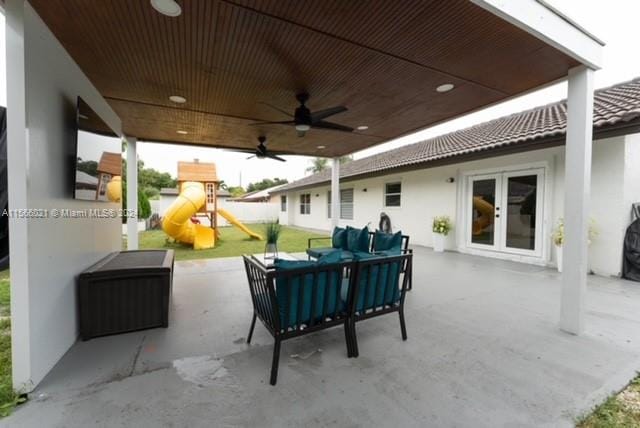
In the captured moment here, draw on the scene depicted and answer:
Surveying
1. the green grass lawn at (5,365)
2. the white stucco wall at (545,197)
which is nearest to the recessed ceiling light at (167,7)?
the green grass lawn at (5,365)

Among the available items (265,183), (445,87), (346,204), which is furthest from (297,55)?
(265,183)

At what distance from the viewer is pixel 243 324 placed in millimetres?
3031

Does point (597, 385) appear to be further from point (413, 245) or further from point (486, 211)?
point (413, 245)

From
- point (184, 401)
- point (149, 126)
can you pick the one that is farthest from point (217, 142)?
point (184, 401)

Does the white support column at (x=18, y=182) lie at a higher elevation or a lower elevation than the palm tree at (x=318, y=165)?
lower

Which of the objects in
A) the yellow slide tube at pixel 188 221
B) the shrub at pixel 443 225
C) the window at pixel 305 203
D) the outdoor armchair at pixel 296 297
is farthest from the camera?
the window at pixel 305 203

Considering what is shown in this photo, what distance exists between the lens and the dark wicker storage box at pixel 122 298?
8.78 feet

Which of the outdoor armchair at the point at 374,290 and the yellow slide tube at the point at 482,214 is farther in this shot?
the yellow slide tube at the point at 482,214

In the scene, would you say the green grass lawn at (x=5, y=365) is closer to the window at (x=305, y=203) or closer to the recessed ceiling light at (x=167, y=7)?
the recessed ceiling light at (x=167, y=7)

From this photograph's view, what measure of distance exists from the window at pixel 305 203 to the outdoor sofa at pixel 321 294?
13.6 meters

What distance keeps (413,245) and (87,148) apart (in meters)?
8.43

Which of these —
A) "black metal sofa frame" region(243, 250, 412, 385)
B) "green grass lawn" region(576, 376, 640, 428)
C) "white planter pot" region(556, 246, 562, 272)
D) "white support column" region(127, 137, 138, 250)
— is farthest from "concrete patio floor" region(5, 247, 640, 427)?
"white support column" region(127, 137, 138, 250)

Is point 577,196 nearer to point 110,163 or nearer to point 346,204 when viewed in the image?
point 110,163

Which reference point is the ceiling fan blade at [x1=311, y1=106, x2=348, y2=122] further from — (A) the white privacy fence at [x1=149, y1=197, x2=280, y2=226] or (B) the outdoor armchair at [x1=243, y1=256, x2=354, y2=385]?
(A) the white privacy fence at [x1=149, y1=197, x2=280, y2=226]
